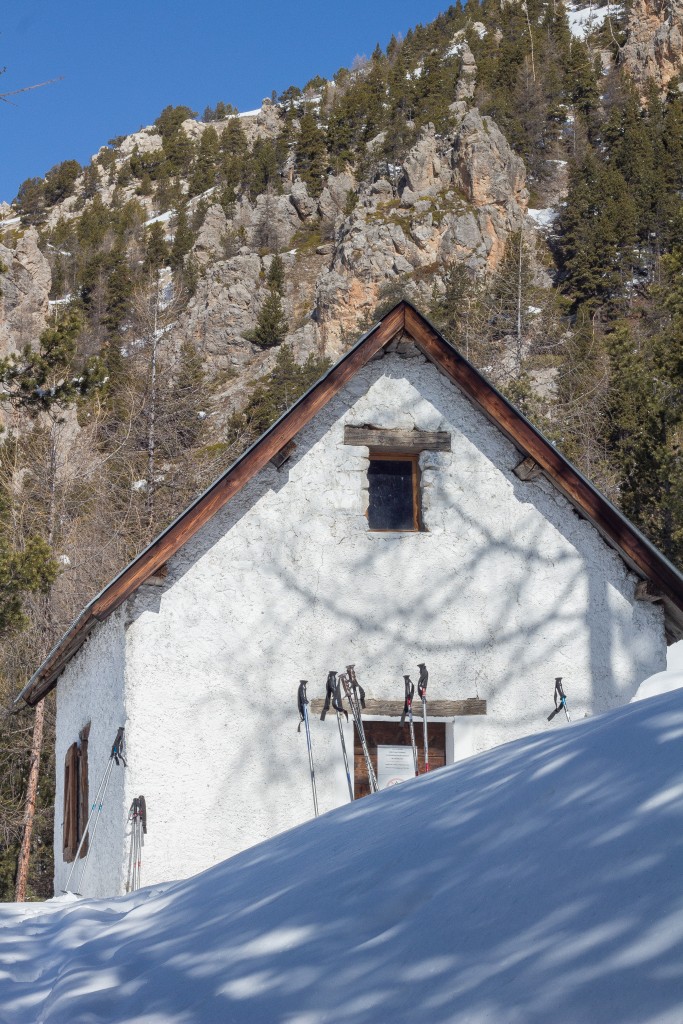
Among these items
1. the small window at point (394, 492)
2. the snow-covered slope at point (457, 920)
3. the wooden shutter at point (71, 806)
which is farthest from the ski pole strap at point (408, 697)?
the snow-covered slope at point (457, 920)

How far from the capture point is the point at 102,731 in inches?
417

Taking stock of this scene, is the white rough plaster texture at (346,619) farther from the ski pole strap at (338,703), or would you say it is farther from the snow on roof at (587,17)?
the snow on roof at (587,17)

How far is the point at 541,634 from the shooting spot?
35.1 feet

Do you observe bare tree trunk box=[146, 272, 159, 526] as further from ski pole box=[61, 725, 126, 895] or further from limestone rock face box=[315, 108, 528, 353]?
limestone rock face box=[315, 108, 528, 353]

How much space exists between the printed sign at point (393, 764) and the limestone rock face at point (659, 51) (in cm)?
9935

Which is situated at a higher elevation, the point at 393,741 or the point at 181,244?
the point at 181,244

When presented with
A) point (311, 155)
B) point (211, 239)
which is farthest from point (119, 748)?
point (311, 155)

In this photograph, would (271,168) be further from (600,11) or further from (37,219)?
(600,11)

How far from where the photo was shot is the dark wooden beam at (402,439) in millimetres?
10859

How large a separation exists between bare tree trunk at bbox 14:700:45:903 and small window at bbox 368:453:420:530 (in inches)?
500

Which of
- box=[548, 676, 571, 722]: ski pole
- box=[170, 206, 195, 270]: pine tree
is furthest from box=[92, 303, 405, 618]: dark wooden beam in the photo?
box=[170, 206, 195, 270]: pine tree

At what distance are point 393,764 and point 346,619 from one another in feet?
4.95

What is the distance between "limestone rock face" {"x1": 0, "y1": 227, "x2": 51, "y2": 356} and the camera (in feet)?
174

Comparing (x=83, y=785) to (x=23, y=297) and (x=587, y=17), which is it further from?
(x=587, y=17)
